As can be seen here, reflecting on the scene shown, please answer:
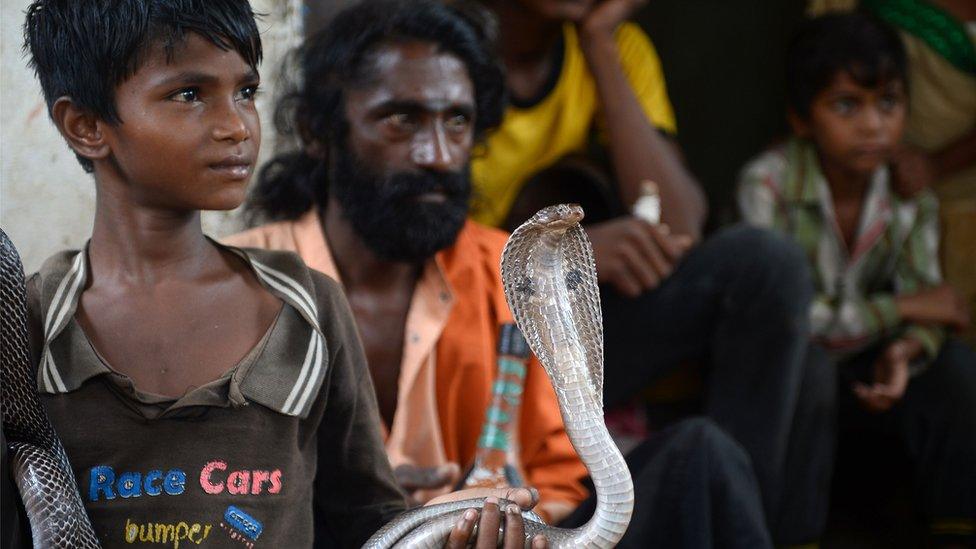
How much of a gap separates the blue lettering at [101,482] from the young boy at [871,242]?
2.41m

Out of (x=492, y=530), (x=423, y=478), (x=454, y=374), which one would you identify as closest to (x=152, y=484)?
(x=492, y=530)

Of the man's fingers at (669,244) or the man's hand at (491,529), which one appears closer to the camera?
the man's hand at (491,529)

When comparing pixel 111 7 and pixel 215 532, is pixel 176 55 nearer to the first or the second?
pixel 111 7

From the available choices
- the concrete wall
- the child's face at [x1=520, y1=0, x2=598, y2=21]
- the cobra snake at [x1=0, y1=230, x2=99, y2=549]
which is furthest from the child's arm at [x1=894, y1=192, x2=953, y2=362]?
the cobra snake at [x1=0, y1=230, x2=99, y2=549]

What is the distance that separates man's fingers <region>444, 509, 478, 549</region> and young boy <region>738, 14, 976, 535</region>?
7.00 feet

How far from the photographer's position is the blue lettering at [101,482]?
174 cm

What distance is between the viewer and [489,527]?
5.69 feet

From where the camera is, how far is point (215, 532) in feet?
5.81

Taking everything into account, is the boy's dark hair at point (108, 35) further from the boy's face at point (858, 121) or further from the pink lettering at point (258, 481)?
the boy's face at point (858, 121)

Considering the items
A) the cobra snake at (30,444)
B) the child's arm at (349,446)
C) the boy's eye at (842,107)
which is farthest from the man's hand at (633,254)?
the cobra snake at (30,444)

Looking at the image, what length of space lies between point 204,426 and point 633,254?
63.8 inches

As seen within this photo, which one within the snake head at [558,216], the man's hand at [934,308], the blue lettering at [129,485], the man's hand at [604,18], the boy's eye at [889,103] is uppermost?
the man's hand at [604,18]

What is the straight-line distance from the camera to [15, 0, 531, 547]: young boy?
1752 mm

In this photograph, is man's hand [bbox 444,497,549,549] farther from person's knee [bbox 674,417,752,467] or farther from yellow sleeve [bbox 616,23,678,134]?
yellow sleeve [bbox 616,23,678,134]
